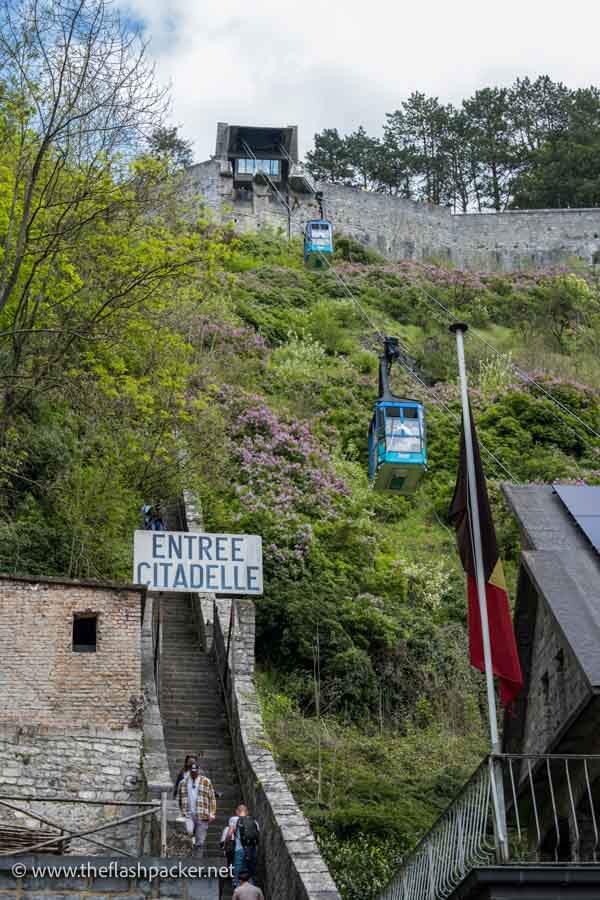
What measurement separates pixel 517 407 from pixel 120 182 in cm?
1898

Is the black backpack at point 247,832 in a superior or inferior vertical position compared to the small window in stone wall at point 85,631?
inferior

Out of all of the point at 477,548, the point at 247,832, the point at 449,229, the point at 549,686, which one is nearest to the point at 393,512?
the point at 247,832

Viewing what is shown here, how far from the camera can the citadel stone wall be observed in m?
59.7

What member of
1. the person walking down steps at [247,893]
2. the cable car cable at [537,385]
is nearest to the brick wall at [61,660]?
the person walking down steps at [247,893]

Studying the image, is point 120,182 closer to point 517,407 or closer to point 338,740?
point 338,740

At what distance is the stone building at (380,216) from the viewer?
58.0 metres

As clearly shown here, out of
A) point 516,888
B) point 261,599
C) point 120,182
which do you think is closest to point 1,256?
point 120,182

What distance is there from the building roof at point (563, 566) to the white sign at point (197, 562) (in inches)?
244

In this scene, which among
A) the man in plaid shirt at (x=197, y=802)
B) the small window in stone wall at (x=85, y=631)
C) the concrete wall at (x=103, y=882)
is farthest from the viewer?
the small window in stone wall at (x=85, y=631)

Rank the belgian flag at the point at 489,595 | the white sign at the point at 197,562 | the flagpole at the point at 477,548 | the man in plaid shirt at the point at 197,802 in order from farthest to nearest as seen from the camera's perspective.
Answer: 1. the white sign at the point at 197,562
2. the man in plaid shirt at the point at 197,802
3. the belgian flag at the point at 489,595
4. the flagpole at the point at 477,548

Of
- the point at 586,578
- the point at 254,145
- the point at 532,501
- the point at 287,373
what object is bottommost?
the point at 586,578

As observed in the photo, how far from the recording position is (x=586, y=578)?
44.4ft

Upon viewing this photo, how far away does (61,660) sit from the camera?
1841 cm

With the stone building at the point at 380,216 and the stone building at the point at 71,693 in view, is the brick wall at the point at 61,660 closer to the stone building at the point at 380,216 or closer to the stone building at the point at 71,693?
the stone building at the point at 71,693
